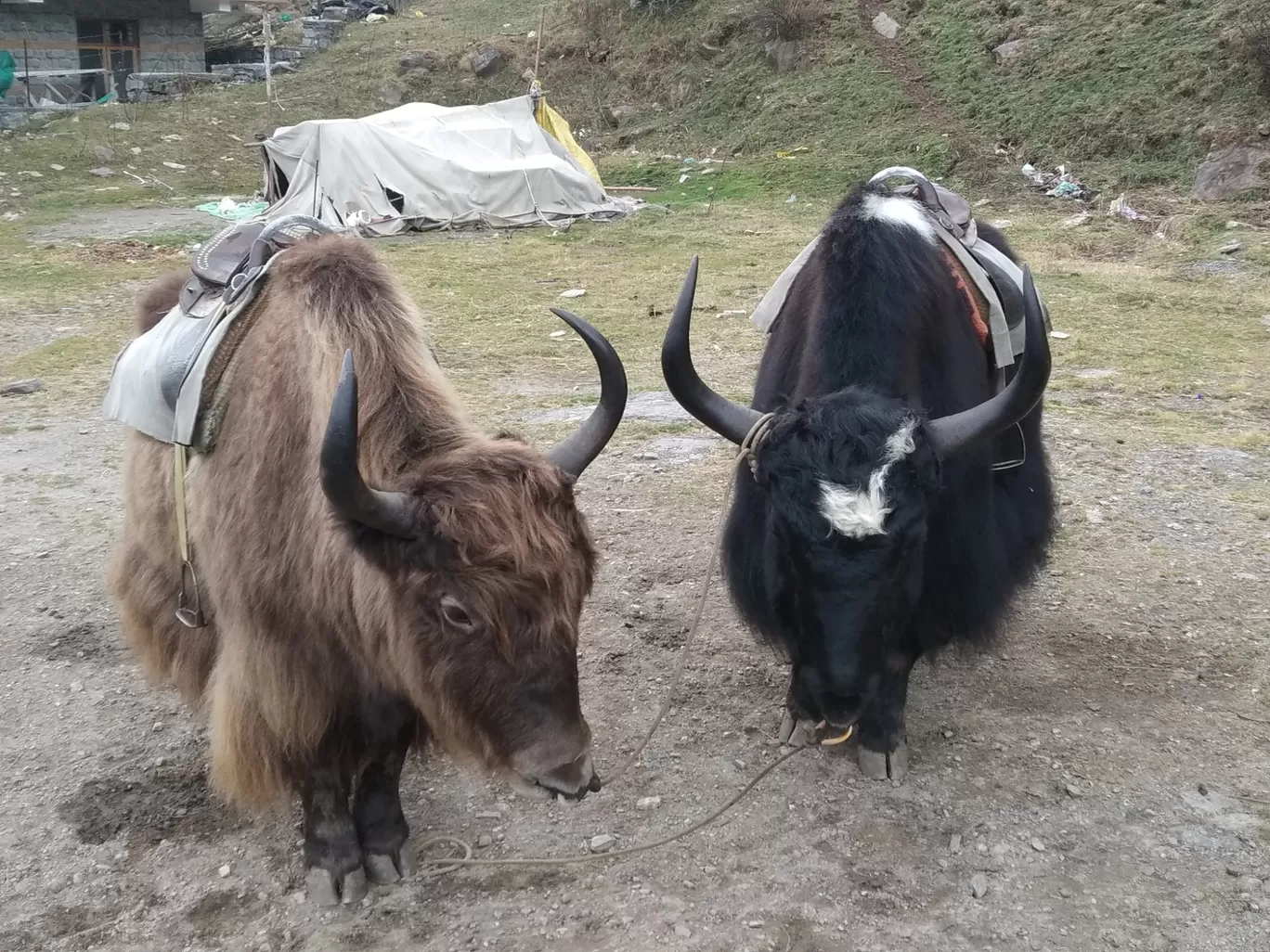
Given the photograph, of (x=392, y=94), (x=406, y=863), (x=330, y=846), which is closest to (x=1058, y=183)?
(x=406, y=863)

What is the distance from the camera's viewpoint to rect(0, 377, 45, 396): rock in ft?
23.6

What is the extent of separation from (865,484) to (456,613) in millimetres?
1086

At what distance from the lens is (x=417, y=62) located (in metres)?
24.5

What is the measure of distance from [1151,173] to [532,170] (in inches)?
344

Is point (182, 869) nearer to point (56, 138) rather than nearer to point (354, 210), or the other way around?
point (354, 210)

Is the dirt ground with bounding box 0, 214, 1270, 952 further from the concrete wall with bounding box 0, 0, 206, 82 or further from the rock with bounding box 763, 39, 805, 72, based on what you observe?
the concrete wall with bounding box 0, 0, 206, 82

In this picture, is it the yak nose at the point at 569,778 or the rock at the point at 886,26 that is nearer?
the yak nose at the point at 569,778

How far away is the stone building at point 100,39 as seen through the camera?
2188 cm

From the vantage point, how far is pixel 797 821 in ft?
9.95

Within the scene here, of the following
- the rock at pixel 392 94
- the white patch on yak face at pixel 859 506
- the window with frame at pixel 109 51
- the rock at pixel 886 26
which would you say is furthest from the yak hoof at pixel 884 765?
the window with frame at pixel 109 51

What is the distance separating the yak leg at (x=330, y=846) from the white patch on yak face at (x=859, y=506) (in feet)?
4.87

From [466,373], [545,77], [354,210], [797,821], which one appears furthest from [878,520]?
[545,77]

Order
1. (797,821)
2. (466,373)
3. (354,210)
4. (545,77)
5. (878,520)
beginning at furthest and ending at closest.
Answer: (545,77) < (354,210) < (466,373) < (797,821) < (878,520)

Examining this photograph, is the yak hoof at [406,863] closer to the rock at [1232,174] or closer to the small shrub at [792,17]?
the rock at [1232,174]
